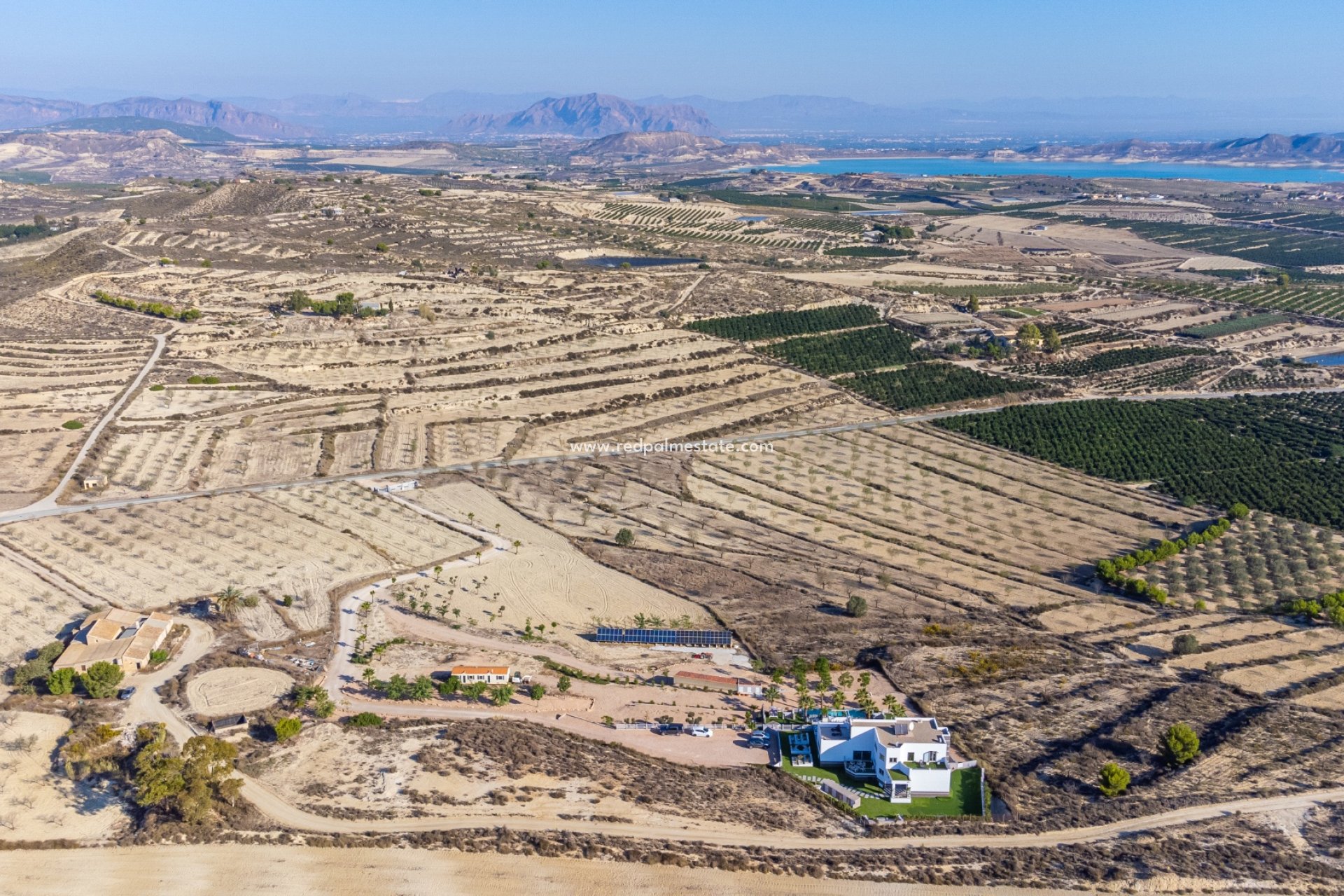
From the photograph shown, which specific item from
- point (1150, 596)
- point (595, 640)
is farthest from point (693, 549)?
point (1150, 596)

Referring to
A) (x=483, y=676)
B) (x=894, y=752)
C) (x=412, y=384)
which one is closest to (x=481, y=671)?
(x=483, y=676)

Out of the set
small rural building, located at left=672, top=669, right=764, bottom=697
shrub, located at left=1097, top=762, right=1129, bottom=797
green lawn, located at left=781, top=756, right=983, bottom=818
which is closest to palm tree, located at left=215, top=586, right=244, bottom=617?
small rural building, located at left=672, top=669, right=764, bottom=697

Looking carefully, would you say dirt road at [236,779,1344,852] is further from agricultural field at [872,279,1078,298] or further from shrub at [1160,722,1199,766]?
agricultural field at [872,279,1078,298]

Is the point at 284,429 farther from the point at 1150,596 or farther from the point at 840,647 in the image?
the point at 1150,596

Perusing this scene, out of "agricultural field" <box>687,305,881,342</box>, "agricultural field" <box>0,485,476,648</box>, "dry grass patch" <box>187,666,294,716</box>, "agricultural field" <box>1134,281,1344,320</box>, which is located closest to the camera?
"dry grass patch" <box>187,666,294,716</box>

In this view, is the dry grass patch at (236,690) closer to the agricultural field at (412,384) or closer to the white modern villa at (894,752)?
the white modern villa at (894,752)

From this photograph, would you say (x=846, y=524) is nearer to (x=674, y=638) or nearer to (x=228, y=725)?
(x=674, y=638)
